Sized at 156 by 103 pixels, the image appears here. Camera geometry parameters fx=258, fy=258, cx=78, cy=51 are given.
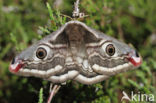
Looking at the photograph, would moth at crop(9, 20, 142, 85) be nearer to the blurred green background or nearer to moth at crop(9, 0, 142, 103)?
moth at crop(9, 0, 142, 103)

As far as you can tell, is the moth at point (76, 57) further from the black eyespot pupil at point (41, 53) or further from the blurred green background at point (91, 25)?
the blurred green background at point (91, 25)

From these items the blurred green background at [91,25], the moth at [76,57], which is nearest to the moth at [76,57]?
the moth at [76,57]

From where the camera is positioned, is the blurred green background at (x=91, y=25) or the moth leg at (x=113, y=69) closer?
the moth leg at (x=113, y=69)

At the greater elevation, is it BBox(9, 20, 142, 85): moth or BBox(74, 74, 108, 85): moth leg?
BBox(9, 20, 142, 85): moth

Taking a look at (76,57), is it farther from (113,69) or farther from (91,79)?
(113,69)

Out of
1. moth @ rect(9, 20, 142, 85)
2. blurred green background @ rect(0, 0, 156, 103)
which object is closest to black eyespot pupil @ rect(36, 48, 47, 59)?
moth @ rect(9, 20, 142, 85)

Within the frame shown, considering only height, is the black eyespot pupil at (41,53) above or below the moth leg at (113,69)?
above

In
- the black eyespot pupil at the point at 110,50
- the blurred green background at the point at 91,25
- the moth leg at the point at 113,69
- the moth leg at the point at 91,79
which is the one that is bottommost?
the moth leg at the point at 91,79
